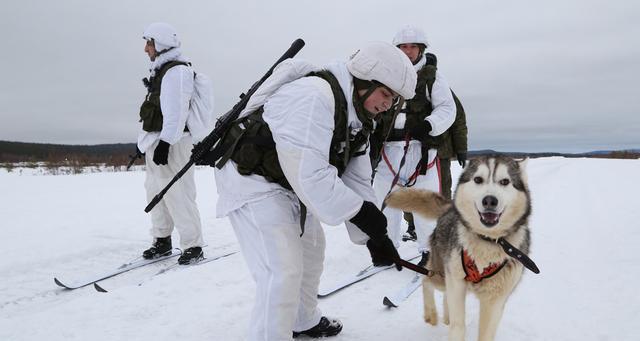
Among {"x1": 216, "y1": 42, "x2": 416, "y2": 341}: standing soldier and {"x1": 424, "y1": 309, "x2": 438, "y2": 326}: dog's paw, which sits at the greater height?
{"x1": 216, "y1": 42, "x2": 416, "y2": 341}: standing soldier

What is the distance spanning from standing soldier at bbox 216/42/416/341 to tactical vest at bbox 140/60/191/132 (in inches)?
102

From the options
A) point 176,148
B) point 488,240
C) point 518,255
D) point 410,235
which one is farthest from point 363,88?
point 410,235

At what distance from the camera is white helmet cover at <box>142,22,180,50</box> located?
484 cm

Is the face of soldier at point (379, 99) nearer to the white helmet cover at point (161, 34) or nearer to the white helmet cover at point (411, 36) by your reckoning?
Result: the white helmet cover at point (411, 36)

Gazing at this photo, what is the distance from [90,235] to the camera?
233 inches

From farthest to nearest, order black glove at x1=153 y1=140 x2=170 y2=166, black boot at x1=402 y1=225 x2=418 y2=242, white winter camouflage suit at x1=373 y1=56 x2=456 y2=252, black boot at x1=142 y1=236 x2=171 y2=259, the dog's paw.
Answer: black boot at x1=402 y1=225 x2=418 y2=242 → black boot at x1=142 y1=236 x2=171 y2=259 → black glove at x1=153 y1=140 x2=170 y2=166 → white winter camouflage suit at x1=373 y1=56 x2=456 y2=252 → the dog's paw

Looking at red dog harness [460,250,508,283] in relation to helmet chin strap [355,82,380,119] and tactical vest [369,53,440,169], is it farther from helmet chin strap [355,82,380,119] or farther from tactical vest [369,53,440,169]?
tactical vest [369,53,440,169]

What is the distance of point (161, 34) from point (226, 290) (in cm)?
302

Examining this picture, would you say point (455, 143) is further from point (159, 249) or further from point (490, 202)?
point (159, 249)

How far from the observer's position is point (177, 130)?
467 cm

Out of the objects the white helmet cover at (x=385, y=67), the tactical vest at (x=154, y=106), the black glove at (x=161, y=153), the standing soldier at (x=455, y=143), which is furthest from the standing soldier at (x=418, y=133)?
the tactical vest at (x=154, y=106)

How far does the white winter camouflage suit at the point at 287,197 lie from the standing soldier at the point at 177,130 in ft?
8.16

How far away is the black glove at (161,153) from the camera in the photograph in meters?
4.62

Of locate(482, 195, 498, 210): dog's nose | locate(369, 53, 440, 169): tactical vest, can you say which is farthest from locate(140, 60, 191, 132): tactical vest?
locate(482, 195, 498, 210): dog's nose
